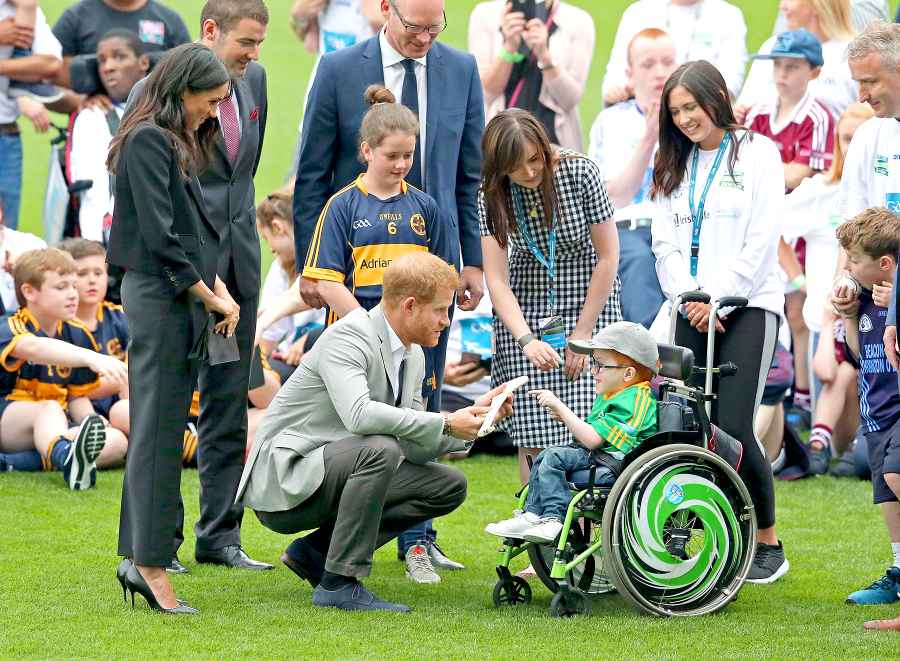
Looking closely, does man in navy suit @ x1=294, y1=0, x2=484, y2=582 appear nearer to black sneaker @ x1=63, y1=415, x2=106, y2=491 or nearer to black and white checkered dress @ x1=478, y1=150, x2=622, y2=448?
black and white checkered dress @ x1=478, y1=150, x2=622, y2=448

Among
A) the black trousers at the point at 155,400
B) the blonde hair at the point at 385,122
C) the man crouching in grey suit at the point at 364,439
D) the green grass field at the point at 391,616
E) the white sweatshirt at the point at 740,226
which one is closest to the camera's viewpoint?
the green grass field at the point at 391,616

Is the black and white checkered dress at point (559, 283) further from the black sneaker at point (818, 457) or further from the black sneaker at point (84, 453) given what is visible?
the black sneaker at point (818, 457)

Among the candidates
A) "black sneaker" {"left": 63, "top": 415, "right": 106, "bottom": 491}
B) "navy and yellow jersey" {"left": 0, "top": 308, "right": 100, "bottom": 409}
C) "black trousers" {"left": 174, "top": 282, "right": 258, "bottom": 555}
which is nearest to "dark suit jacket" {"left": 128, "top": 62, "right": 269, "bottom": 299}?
"black trousers" {"left": 174, "top": 282, "right": 258, "bottom": 555}

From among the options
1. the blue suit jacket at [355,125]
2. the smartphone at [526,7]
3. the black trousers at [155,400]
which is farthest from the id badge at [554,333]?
the smartphone at [526,7]

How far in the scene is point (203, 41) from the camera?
5.19 metres

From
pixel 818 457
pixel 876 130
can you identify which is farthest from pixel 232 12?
pixel 818 457

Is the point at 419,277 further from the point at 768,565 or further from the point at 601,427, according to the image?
the point at 768,565

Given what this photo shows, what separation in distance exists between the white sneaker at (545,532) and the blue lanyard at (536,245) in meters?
1.15

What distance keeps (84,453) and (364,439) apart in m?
2.57

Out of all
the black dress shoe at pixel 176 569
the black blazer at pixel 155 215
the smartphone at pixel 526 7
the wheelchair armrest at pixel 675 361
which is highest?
the smartphone at pixel 526 7

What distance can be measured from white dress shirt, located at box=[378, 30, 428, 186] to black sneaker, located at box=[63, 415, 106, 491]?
88.6 inches

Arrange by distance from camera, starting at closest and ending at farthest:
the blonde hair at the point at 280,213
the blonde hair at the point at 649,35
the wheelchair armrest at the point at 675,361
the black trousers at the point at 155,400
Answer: the black trousers at the point at 155,400 < the wheelchair armrest at the point at 675,361 < the blonde hair at the point at 280,213 < the blonde hair at the point at 649,35

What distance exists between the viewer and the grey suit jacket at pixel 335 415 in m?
4.65

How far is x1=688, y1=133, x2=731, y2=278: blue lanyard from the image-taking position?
5.49m
